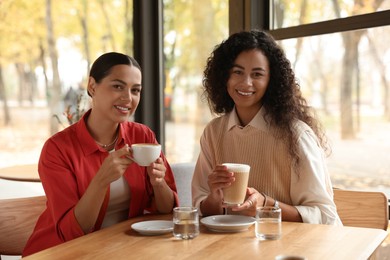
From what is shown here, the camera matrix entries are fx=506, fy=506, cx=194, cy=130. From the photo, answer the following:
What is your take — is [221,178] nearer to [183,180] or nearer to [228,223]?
[228,223]

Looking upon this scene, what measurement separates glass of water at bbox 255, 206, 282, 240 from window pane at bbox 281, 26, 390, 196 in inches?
47.2

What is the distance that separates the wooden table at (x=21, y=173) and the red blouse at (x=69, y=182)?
3.69 ft

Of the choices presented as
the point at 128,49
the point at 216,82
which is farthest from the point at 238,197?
the point at 128,49

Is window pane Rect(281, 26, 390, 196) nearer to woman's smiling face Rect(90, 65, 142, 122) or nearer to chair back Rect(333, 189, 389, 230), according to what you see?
chair back Rect(333, 189, 389, 230)

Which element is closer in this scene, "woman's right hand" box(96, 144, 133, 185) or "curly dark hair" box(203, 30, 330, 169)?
"woman's right hand" box(96, 144, 133, 185)

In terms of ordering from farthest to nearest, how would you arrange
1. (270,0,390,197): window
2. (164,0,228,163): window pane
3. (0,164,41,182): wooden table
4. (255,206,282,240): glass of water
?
1. (164,0,228,163): window pane
2. (0,164,41,182): wooden table
3. (270,0,390,197): window
4. (255,206,282,240): glass of water

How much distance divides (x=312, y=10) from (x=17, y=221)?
1859 millimetres

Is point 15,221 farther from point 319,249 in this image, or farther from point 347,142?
point 347,142

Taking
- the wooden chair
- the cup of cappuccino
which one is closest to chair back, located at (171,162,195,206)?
the wooden chair

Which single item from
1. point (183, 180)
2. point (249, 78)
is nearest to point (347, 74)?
point (249, 78)

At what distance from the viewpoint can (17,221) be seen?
6.77ft

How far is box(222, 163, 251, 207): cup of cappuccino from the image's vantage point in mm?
1588

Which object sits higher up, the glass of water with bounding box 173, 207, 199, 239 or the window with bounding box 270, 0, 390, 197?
the window with bounding box 270, 0, 390, 197

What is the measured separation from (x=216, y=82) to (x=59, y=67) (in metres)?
2.26
